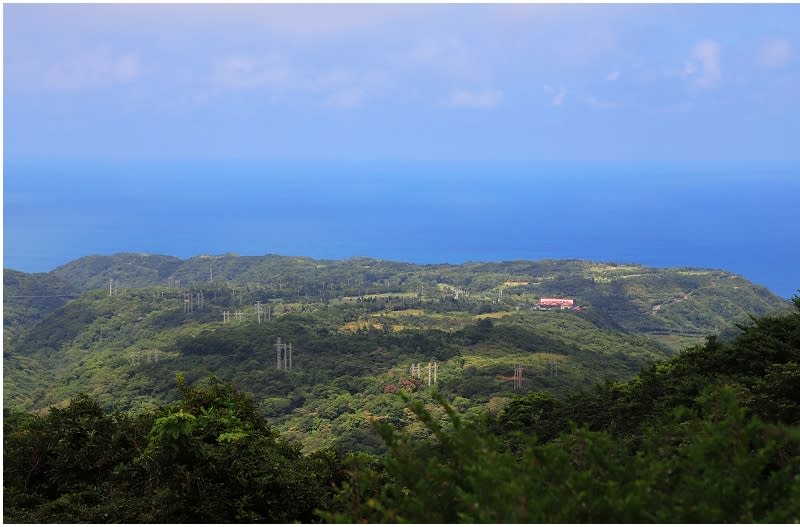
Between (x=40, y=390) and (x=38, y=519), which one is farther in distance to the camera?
(x=40, y=390)

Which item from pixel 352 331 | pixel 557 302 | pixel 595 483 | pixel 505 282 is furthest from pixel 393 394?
pixel 505 282

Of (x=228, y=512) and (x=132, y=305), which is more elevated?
(x=132, y=305)

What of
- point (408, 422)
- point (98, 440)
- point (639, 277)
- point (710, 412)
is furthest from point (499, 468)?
point (639, 277)

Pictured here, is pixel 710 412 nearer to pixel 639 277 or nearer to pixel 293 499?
pixel 293 499

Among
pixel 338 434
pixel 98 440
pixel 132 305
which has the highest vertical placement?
pixel 132 305

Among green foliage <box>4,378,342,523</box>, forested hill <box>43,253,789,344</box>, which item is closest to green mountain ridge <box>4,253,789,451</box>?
forested hill <box>43,253,789,344</box>

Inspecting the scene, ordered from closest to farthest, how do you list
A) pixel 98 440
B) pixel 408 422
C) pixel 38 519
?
pixel 38 519, pixel 98 440, pixel 408 422
